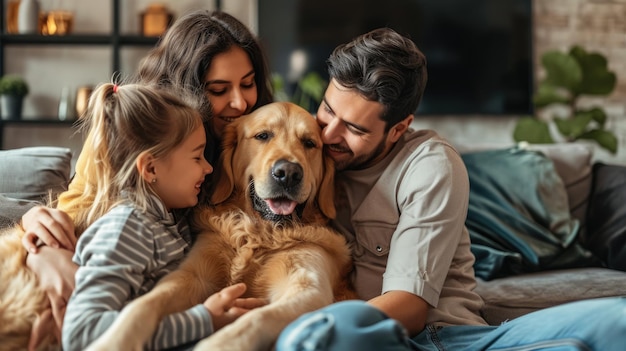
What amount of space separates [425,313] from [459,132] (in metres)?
4.28

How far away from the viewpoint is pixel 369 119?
75.7 inches

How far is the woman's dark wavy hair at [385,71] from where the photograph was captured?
191 cm

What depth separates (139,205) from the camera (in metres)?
1.60

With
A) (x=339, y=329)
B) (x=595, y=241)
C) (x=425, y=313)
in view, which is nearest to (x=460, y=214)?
(x=425, y=313)

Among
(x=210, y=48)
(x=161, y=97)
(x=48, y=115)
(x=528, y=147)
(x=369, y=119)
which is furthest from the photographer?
(x=48, y=115)

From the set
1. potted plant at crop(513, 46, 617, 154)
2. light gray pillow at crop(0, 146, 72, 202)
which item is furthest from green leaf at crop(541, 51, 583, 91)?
light gray pillow at crop(0, 146, 72, 202)

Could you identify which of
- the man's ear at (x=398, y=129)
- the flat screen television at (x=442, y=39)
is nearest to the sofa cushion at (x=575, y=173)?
the man's ear at (x=398, y=129)

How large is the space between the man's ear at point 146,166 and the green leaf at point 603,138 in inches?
167

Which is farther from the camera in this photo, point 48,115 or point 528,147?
point 48,115

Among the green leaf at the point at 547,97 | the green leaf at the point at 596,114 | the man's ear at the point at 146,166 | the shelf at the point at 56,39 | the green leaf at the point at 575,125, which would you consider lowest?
the green leaf at the point at 575,125

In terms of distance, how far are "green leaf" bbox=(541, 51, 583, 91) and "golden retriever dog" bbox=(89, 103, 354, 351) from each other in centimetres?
372

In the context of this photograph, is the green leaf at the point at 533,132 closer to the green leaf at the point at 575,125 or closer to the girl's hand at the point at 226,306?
the green leaf at the point at 575,125

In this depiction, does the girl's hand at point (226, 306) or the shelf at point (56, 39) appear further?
the shelf at point (56, 39)

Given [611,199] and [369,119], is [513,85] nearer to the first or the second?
[611,199]
